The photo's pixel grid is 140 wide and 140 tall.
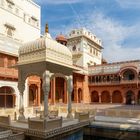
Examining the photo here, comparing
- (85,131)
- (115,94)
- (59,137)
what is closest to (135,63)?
(115,94)

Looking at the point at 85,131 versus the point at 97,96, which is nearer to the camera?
the point at 85,131

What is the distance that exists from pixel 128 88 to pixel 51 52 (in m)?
27.7

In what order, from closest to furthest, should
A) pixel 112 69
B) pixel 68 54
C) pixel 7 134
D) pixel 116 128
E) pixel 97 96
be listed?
pixel 7 134, pixel 68 54, pixel 116 128, pixel 112 69, pixel 97 96

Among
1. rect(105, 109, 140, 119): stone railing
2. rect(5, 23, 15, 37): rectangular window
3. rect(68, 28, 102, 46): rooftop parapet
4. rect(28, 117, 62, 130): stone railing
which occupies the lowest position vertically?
rect(105, 109, 140, 119): stone railing

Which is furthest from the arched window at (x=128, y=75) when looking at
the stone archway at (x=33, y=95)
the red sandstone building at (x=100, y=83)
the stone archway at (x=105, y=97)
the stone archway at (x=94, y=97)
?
the stone archway at (x=33, y=95)

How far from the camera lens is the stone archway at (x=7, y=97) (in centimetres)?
2289

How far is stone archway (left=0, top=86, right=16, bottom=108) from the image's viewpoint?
22.9 metres

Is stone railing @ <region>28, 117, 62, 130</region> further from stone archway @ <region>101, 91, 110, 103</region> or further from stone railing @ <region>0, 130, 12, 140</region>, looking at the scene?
stone archway @ <region>101, 91, 110, 103</region>

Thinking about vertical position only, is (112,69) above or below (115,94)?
above

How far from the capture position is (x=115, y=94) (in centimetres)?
3834

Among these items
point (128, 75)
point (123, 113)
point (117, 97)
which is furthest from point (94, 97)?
point (123, 113)

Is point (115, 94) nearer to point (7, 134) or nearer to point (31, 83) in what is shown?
point (31, 83)

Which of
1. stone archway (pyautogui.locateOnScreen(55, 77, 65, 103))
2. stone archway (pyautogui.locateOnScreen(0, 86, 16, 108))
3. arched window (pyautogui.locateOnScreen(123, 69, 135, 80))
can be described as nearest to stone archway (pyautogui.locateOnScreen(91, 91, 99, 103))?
stone archway (pyautogui.locateOnScreen(55, 77, 65, 103))

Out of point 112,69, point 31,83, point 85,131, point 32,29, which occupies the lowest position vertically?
point 85,131
